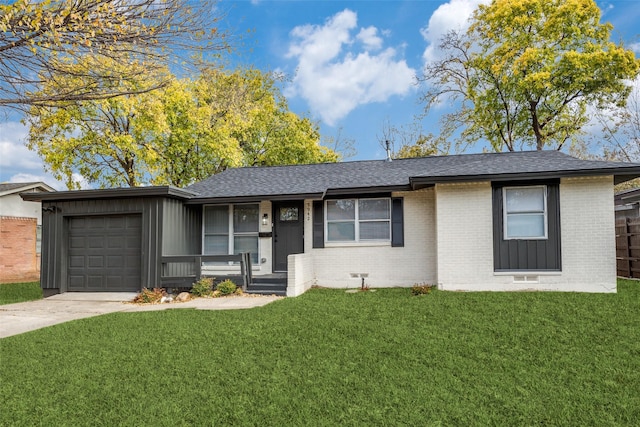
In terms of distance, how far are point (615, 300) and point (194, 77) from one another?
29.7 ft

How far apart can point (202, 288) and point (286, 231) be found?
116 inches

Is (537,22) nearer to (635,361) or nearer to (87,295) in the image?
(635,361)

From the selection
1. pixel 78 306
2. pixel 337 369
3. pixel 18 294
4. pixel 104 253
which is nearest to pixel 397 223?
pixel 337 369

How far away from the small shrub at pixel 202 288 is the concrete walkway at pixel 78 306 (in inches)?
14.3

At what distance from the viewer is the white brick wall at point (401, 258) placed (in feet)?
36.1

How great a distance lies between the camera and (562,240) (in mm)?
9414

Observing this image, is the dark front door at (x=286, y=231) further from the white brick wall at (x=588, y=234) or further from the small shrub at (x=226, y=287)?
the white brick wall at (x=588, y=234)

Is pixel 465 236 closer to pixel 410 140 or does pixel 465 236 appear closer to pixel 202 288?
pixel 202 288

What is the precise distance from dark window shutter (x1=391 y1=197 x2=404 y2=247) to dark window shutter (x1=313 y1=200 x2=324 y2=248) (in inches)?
78.1

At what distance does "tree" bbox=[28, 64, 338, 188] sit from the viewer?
59.2ft

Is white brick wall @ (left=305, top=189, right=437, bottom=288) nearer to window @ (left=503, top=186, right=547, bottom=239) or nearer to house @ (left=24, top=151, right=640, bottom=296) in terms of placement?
house @ (left=24, top=151, right=640, bottom=296)

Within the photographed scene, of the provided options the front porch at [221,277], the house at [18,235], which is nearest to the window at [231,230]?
the front porch at [221,277]

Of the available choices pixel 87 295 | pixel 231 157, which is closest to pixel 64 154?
pixel 231 157

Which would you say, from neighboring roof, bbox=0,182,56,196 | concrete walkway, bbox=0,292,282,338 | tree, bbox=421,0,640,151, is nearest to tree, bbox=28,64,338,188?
neighboring roof, bbox=0,182,56,196
